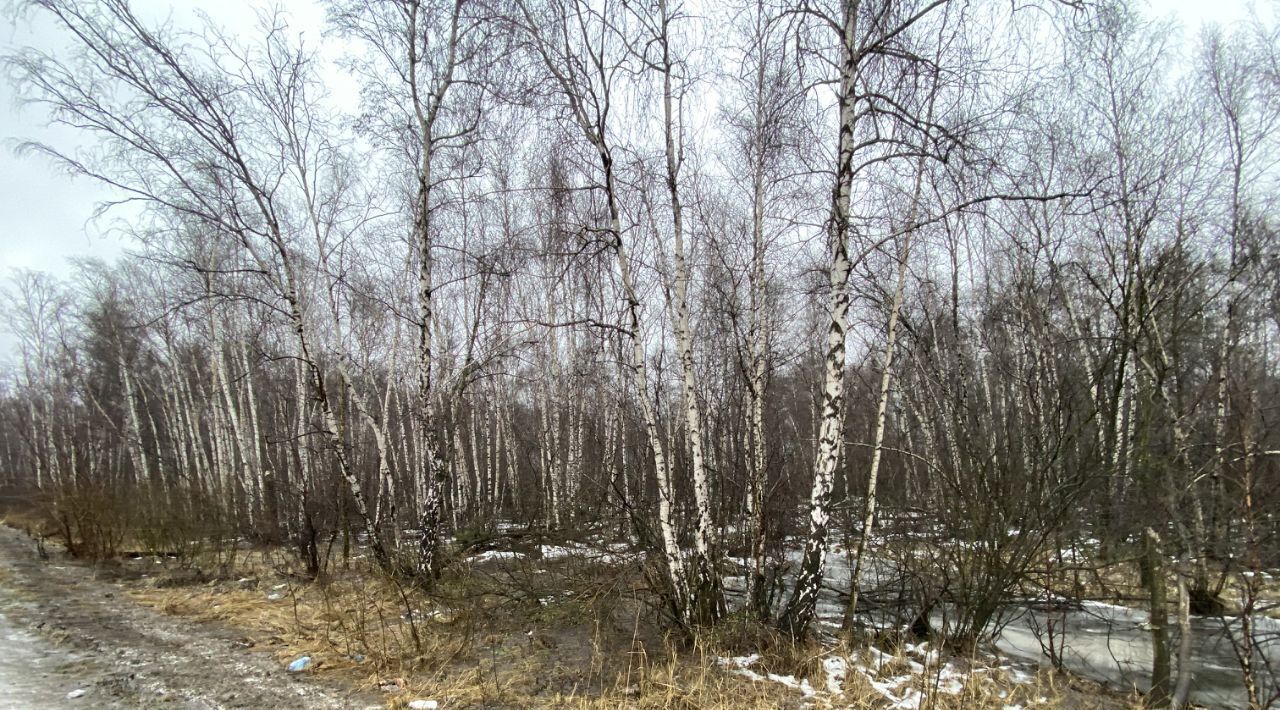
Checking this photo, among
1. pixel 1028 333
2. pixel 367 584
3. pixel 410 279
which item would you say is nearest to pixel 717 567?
pixel 367 584

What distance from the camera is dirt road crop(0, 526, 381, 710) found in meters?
4.18

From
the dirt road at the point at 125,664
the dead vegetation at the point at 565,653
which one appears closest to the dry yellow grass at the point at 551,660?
the dead vegetation at the point at 565,653

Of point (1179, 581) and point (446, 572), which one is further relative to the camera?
point (446, 572)

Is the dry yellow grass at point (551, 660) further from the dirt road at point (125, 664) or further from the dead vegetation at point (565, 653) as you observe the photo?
the dirt road at point (125, 664)

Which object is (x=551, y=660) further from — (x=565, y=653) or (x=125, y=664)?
(x=125, y=664)

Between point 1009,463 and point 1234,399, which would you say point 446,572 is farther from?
point 1234,399

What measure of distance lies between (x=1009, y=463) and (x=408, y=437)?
1907 cm

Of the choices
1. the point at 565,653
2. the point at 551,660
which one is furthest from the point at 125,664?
the point at 565,653

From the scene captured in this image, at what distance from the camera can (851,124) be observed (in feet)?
15.6

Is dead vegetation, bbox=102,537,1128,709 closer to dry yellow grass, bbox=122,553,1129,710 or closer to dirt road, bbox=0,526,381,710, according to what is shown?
dry yellow grass, bbox=122,553,1129,710

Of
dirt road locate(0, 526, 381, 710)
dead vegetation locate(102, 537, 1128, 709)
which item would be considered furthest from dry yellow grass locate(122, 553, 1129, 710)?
dirt road locate(0, 526, 381, 710)

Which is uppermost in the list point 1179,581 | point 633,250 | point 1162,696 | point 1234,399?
point 633,250

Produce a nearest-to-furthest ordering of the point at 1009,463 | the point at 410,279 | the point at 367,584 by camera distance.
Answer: the point at 1009,463 < the point at 367,584 < the point at 410,279

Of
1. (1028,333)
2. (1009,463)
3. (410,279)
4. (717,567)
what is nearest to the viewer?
(717,567)
